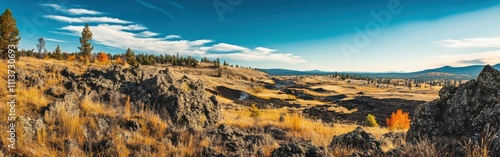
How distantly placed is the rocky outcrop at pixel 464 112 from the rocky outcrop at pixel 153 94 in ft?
22.1

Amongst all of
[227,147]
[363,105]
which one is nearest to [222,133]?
[227,147]

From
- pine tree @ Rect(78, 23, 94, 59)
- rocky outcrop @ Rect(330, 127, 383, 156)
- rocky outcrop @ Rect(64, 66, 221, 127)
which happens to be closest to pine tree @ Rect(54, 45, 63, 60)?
pine tree @ Rect(78, 23, 94, 59)

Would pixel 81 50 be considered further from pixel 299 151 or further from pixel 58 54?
pixel 299 151

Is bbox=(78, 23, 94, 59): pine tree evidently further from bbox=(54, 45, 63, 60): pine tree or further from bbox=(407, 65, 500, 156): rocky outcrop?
bbox=(407, 65, 500, 156): rocky outcrop

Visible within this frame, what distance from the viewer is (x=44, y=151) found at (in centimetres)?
554

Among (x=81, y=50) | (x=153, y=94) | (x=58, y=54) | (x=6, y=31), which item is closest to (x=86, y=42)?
(x=81, y=50)

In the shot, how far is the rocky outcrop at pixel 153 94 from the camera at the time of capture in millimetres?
9469

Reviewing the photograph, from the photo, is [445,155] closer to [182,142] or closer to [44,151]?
[182,142]

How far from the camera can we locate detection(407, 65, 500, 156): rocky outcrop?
5625mm

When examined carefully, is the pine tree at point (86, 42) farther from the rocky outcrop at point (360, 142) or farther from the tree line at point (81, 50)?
the rocky outcrop at point (360, 142)

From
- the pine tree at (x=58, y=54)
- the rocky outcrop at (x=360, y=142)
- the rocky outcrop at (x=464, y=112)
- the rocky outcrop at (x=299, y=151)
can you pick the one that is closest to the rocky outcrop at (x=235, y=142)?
the rocky outcrop at (x=299, y=151)

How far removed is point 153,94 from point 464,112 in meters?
9.52

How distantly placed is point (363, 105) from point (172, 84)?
8012 centimetres

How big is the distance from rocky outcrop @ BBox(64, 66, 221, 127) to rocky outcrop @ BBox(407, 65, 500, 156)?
674 centimetres
